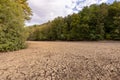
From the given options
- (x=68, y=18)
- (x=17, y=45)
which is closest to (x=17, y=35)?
(x=17, y=45)

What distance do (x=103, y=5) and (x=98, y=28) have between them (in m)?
5.41

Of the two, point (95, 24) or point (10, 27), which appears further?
point (95, 24)

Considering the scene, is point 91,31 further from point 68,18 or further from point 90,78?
point 90,78

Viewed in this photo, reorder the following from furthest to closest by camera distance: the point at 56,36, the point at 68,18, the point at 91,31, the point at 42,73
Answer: the point at 56,36, the point at 68,18, the point at 91,31, the point at 42,73

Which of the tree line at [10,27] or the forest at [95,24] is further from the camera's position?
the forest at [95,24]

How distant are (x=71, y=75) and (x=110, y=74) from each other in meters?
1.23

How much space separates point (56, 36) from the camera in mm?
37719

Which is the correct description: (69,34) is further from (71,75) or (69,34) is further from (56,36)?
(71,75)

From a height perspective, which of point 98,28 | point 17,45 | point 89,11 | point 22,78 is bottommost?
point 22,78

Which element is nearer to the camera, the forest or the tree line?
the tree line

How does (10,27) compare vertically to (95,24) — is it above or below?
below

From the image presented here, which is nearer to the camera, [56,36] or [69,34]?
[69,34]

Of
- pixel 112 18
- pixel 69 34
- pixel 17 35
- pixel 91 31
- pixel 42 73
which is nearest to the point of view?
pixel 42 73

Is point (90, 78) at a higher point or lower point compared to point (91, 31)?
lower
